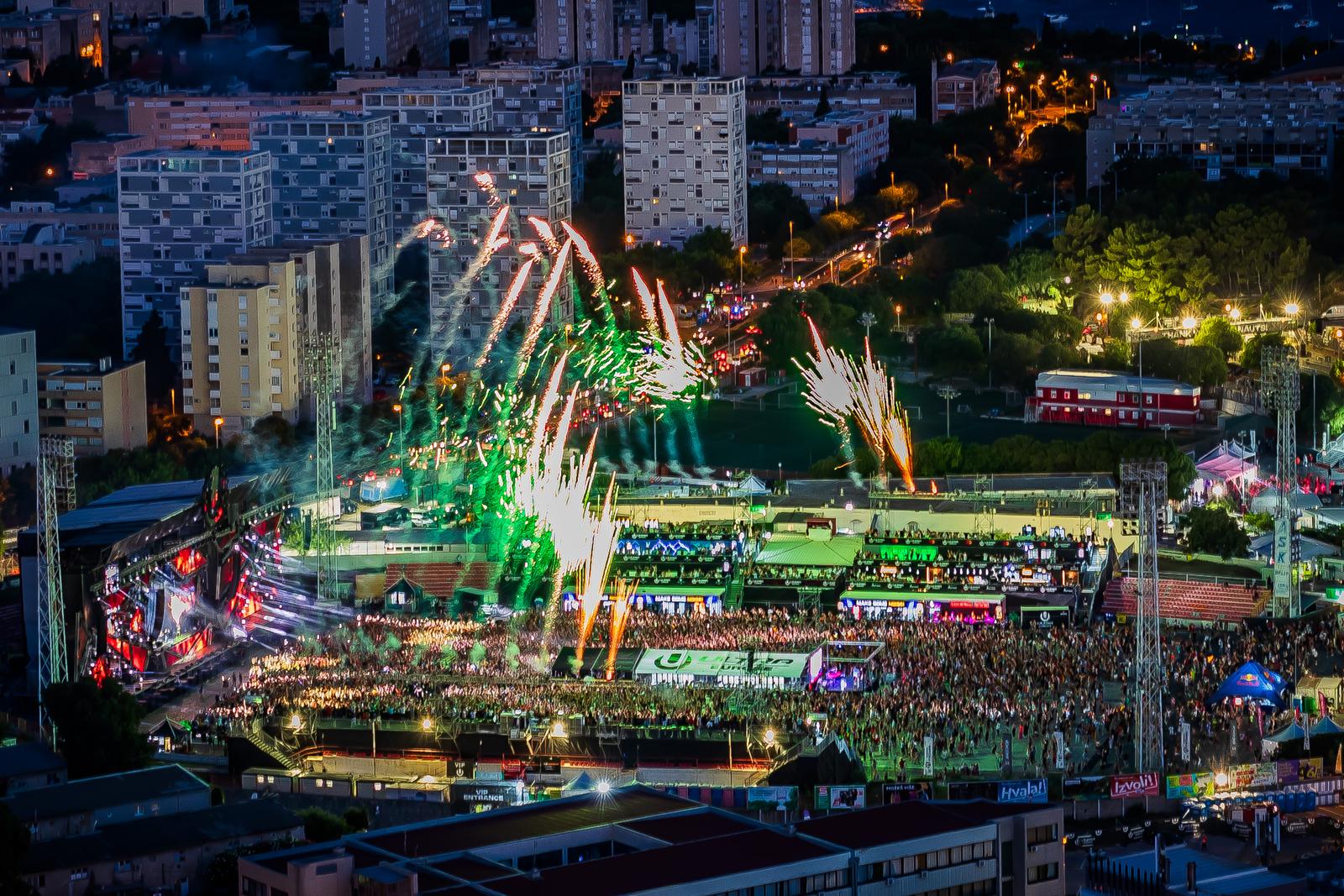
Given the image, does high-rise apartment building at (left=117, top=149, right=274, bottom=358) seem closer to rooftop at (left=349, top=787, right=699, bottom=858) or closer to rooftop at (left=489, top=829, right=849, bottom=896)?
rooftop at (left=349, top=787, right=699, bottom=858)

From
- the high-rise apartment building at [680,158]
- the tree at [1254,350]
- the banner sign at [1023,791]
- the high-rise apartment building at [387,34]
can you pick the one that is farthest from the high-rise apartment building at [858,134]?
the banner sign at [1023,791]

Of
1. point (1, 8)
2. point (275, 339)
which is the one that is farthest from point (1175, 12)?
point (275, 339)

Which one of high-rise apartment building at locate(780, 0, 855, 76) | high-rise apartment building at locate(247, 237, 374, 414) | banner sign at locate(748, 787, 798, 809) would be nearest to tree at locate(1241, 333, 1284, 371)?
high-rise apartment building at locate(247, 237, 374, 414)

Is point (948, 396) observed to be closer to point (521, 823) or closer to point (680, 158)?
point (680, 158)

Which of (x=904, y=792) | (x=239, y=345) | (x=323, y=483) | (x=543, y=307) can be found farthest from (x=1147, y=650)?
(x=543, y=307)

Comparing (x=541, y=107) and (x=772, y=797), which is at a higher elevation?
(x=541, y=107)
